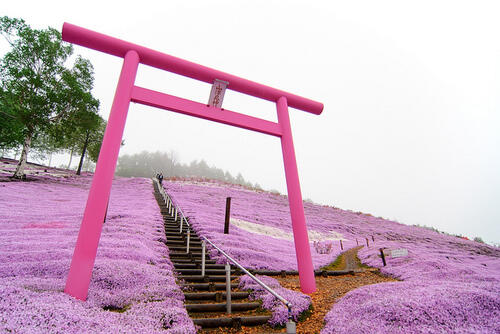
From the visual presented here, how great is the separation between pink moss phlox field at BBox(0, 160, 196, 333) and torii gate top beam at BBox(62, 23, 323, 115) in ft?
16.9

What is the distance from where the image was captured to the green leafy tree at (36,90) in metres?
22.8

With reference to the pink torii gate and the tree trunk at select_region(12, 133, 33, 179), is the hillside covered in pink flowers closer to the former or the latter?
the pink torii gate

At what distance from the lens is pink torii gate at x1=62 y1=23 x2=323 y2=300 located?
14.6ft

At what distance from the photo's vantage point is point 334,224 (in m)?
28.4

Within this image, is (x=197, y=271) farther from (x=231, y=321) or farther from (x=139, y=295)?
(x=231, y=321)

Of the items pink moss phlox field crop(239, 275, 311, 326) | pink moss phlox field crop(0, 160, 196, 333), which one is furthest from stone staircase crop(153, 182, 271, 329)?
pink moss phlox field crop(0, 160, 196, 333)

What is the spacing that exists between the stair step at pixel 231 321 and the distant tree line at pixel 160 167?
7823 cm

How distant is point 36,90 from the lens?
79.7 ft

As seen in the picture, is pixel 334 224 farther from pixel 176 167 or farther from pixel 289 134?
pixel 176 167

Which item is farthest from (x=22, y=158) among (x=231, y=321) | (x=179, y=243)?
(x=231, y=321)

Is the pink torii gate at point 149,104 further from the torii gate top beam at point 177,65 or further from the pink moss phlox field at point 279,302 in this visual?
the pink moss phlox field at point 279,302

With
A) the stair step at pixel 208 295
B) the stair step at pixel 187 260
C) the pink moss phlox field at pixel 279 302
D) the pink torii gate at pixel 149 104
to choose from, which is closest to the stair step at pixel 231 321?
the pink moss phlox field at pixel 279 302

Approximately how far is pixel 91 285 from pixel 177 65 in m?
5.54

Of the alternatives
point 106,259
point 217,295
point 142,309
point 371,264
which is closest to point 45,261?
point 106,259
